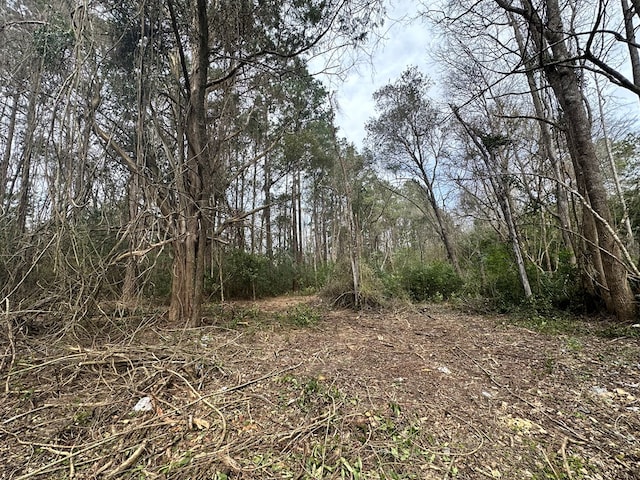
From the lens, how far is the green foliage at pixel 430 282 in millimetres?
6449

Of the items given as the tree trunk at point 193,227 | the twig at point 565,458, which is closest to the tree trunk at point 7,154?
the tree trunk at point 193,227

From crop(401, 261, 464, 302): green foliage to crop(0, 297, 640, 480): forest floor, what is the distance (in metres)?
3.49

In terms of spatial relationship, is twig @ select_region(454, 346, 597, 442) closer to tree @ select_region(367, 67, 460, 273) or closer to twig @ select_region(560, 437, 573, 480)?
twig @ select_region(560, 437, 573, 480)

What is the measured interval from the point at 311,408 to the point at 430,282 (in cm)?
558

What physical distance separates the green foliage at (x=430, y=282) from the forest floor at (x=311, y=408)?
3.49 metres

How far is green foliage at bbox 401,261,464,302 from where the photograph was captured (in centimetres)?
645

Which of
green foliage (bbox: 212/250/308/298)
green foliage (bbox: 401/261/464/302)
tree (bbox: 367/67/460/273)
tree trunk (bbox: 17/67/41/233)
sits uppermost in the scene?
tree (bbox: 367/67/460/273)

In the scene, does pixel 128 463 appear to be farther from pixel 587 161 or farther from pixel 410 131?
pixel 410 131

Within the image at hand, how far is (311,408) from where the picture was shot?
5.70 ft

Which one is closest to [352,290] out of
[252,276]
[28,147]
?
[252,276]

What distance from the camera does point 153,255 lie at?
3221mm

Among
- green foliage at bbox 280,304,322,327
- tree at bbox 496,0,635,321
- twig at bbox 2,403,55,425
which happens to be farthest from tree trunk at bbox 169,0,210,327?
tree at bbox 496,0,635,321

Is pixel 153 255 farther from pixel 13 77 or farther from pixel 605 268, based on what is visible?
pixel 605 268

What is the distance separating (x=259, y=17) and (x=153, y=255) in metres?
3.73
